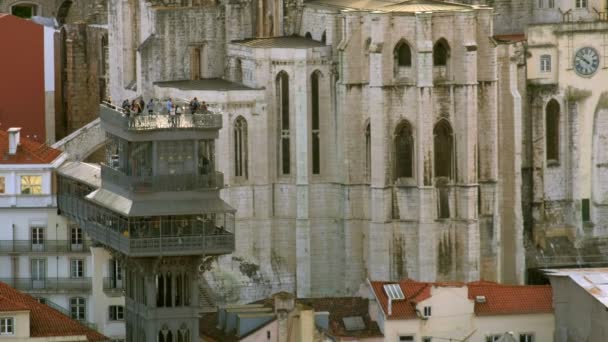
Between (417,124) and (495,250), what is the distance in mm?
5986

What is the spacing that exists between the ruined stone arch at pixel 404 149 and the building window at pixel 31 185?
12.5 m

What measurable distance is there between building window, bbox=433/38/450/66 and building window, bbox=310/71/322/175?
4.46 metres

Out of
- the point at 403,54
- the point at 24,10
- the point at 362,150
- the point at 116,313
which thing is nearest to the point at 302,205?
the point at 362,150

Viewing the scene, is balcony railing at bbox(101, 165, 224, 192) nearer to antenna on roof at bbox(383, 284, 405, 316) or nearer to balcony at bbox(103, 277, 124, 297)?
balcony at bbox(103, 277, 124, 297)

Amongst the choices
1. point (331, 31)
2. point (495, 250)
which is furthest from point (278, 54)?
point (495, 250)

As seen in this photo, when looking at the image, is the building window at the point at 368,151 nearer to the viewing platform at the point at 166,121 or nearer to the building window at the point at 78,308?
the viewing platform at the point at 166,121

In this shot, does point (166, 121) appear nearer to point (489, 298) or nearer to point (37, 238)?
point (37, 238)

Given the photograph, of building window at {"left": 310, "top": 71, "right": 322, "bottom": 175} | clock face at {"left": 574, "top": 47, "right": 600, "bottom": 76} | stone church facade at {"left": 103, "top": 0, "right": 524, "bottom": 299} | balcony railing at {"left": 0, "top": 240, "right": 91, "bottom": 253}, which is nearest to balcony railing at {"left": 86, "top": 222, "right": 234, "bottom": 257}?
balcony railing at {"left": 0, "top": 240, "right": 91, "bottom": 253}

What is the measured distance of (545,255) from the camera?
438 feet

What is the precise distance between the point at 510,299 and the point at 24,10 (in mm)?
44036

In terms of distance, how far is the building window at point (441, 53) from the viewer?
416ft

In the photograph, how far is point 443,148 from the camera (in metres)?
127

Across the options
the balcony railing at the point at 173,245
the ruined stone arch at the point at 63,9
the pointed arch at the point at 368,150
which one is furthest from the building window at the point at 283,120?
the ruined stone arch at the point at 63,9

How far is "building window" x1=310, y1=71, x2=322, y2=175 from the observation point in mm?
128750
